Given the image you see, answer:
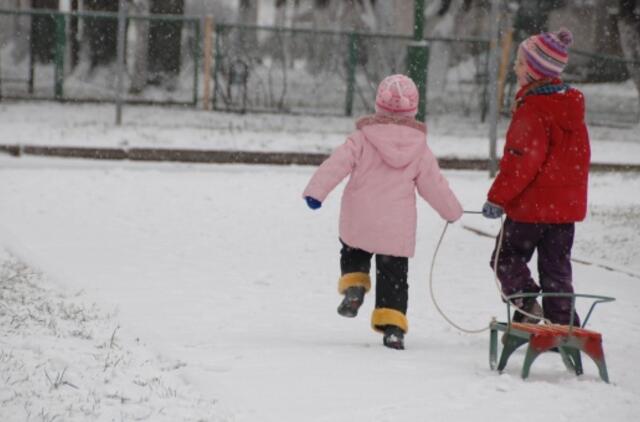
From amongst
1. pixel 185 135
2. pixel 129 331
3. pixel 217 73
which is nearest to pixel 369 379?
pixel 129 331

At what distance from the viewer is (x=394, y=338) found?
6371 millimetres

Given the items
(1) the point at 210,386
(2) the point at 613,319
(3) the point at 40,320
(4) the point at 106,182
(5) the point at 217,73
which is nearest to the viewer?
(1) the point at 210,386

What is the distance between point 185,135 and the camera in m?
18.4

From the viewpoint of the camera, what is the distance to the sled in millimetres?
5719

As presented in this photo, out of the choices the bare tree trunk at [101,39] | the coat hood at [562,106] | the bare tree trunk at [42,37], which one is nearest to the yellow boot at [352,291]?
the coat hood at [562,106]

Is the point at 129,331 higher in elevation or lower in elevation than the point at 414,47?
lower

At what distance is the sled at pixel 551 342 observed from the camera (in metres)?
5.72

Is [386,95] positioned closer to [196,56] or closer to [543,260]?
[543,260]

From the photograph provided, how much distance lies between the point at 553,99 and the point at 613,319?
69.9 inches

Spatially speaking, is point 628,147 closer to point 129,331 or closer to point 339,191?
point 339,191

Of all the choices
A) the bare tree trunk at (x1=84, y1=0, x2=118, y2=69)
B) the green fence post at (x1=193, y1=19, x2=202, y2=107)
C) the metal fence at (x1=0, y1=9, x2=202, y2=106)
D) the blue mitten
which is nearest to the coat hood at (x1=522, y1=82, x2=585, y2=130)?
the blue mitten

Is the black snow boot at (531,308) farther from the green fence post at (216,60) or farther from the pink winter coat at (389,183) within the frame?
the green fence post at (216,60)

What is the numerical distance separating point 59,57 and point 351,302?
640 inches

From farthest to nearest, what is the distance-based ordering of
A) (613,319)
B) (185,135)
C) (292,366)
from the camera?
(185,135) < (613,319) < (292,366)
